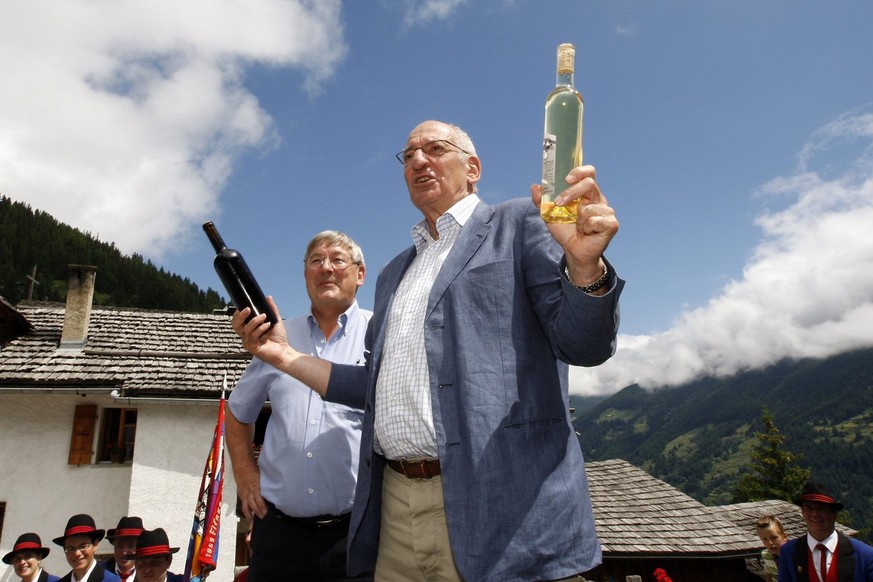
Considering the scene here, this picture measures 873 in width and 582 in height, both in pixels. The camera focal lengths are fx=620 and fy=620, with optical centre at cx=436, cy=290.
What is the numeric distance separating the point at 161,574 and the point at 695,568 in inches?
724

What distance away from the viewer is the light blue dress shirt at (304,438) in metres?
3.15

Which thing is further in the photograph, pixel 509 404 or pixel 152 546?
pixel 152 546

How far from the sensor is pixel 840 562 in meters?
5.96

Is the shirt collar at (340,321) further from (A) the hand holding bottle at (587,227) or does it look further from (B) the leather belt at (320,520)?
(A) the hand holding bottle at (587,227)

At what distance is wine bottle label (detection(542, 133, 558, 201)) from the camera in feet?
5.73

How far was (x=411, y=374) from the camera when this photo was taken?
6.98 ft

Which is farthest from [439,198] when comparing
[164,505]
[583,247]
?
[164,505]

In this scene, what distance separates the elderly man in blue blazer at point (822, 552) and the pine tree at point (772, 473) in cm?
5175

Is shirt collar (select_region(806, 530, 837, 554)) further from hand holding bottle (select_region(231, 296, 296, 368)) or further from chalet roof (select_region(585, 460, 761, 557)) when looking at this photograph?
chalet roof (select_region(585, 460, 761, 557))

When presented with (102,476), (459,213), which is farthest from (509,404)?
(102,476)

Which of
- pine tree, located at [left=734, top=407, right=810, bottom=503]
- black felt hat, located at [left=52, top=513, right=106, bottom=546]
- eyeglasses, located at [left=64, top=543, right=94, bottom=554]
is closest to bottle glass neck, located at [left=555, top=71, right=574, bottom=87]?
black felt hat, located at [left=52, top=513, right=106, bottom=546]

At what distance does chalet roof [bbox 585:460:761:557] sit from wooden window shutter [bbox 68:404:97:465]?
13064 mm

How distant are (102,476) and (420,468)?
13.4 meters

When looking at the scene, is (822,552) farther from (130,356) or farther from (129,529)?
(130,356)
